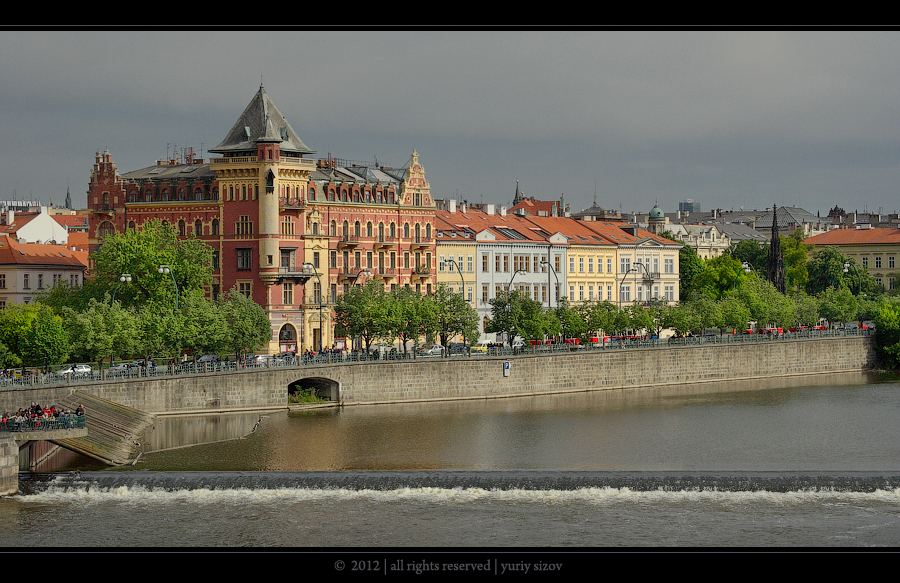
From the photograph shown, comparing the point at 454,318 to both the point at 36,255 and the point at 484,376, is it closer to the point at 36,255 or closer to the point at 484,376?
the point at 484,376

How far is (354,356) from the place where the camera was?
3167 inches

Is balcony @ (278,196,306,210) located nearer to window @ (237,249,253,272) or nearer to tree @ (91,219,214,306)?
window @ (237,249,253,272)

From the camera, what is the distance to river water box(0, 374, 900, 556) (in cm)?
4356

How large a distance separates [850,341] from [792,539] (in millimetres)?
68828

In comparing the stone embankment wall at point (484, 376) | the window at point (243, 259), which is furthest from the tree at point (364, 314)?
the window at point (243, 259)

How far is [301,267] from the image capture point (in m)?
92.0

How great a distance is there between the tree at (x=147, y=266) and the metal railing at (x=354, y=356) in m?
8.45

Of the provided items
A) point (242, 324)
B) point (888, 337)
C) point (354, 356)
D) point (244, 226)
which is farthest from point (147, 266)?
point (888, 337)

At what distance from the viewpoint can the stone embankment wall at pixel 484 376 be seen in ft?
228

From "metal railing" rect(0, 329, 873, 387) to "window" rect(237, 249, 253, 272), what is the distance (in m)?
10.9

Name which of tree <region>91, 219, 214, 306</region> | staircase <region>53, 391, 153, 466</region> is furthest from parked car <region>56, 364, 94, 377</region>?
tree <region>91, 219, 214, 306</region>

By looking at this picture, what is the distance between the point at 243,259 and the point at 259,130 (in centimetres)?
898

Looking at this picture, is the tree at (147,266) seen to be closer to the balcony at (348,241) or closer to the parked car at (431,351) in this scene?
the balcony at (348,241)
